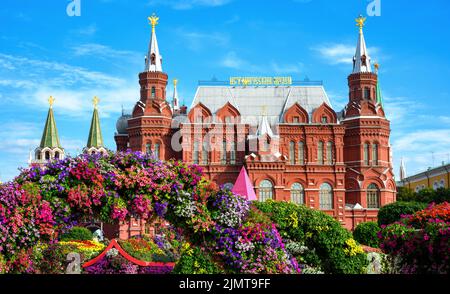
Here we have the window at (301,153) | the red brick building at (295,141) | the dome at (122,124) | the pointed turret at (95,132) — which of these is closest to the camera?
the red brick building at (295,141)

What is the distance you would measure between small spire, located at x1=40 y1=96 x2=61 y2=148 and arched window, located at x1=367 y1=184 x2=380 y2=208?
3693 cm

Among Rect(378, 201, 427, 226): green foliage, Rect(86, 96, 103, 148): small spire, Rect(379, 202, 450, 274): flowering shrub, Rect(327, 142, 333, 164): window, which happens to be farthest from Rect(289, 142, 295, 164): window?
Rect(379, 202, 450, 274): flowering shrub

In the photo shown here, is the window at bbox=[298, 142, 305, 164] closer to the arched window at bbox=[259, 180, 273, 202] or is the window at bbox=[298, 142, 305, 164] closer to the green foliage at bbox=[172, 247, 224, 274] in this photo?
the arched window at bbox=[259, 180, 273, 202]

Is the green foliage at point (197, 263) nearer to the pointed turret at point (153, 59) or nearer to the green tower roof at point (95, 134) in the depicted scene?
the pointed turret at point (153, 59)

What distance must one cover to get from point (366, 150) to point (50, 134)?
3712 cm

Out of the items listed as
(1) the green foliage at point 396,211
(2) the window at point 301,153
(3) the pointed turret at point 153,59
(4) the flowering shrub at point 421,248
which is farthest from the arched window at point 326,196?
(4) the flowering shrub at point 421,248

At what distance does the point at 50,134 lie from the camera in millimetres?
78125

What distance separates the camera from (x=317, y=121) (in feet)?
211

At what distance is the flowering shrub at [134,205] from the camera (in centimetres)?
1506

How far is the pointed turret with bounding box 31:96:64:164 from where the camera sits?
77.1 m

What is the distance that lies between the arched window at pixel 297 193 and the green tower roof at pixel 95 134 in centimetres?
2475

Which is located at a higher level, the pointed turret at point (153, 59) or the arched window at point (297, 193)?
the pointed turret at point (153, 59)

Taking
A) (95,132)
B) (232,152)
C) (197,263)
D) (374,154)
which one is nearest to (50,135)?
(95,132)

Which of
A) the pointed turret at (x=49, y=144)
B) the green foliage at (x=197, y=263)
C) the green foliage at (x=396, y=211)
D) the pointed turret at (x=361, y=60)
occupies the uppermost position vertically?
the pointed turret at (x=361, y=60)
